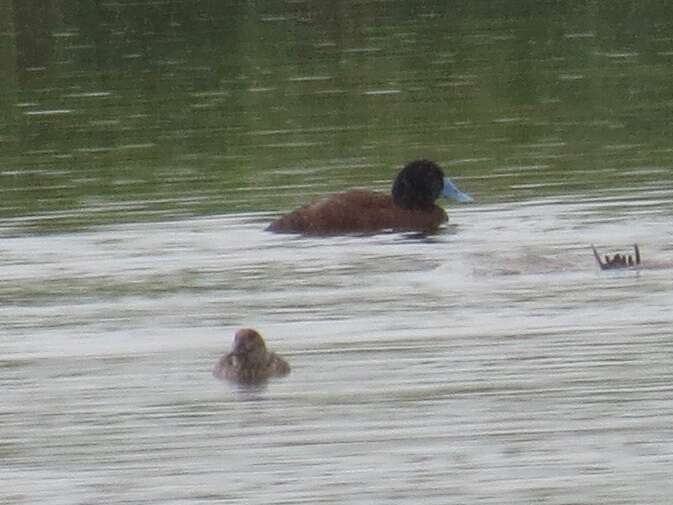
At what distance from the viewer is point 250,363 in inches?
465

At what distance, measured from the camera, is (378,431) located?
10555mm

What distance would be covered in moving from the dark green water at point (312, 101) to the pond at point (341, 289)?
0.08 meters

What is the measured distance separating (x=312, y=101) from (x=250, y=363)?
48.9 ft

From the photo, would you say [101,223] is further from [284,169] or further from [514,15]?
[514,15]

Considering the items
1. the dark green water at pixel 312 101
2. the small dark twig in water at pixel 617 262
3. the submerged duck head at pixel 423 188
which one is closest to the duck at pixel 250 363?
the small dark twig in water at pixel 617 262

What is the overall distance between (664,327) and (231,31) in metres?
24.6

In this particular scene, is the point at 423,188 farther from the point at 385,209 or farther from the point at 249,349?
the point at 249,349

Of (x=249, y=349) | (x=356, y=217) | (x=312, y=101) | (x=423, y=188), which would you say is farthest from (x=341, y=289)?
(x=312, y=101)

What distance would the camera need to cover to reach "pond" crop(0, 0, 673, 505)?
33.0 ft

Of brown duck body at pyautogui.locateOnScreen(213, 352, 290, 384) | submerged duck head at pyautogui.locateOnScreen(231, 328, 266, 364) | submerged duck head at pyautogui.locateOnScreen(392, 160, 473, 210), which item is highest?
submerged duck head at pyautogui.locateOnScreen(231, 328, 266, 364)

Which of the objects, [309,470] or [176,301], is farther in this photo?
[176,301]

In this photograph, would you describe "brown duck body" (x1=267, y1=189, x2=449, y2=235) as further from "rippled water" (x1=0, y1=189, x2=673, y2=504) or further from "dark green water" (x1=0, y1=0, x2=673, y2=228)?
"dark green water" (x1=0, y1=0, x2=673, y2=228)

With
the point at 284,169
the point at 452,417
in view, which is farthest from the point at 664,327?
the point at 284,169

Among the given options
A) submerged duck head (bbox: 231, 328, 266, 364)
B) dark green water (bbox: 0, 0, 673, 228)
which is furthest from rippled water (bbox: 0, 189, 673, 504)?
dark green water (bbox: 0, 0, 673, 228)
